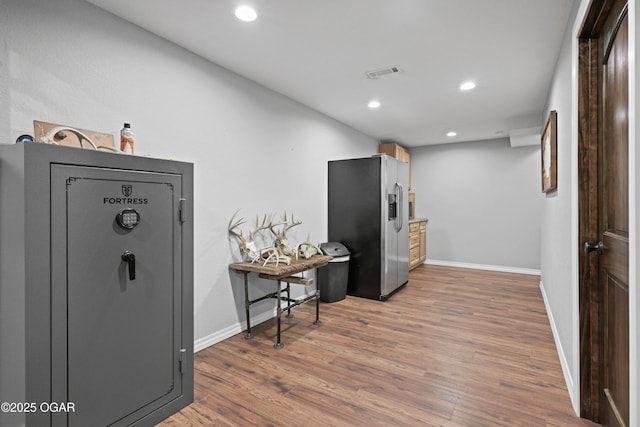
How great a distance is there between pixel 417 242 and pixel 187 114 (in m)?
4.74

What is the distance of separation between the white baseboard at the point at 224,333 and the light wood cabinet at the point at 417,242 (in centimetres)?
326

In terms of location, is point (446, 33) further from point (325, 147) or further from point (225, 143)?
point (325, 147)

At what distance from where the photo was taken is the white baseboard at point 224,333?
8.86 ft

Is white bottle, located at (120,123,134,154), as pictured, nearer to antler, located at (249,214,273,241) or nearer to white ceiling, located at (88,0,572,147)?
white ceiling, located at (88,0,572,147)

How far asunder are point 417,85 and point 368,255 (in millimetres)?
2126

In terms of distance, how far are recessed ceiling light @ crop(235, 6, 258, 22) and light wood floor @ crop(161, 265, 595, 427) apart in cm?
251

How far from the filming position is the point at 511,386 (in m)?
Answer: 2.14

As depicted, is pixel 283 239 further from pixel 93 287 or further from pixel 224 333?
pixel 93 287

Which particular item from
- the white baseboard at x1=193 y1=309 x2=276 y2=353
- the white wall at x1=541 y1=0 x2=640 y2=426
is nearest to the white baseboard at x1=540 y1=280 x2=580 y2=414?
the white wall at x1=541 y1=0 x2=640 y2=426

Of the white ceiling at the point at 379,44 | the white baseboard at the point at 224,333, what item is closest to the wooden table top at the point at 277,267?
the white baseboard at the point at 224,333

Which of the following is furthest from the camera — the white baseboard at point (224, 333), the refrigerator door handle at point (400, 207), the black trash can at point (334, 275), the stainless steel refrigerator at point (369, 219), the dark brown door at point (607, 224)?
the refrigerator door handle at point (400, 207)

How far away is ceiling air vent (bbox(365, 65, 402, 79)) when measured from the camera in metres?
2.98

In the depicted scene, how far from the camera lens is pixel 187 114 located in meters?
2.63

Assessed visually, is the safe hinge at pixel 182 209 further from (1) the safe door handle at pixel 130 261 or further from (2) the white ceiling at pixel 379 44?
(2) the white ceiling at pixel 379 44
